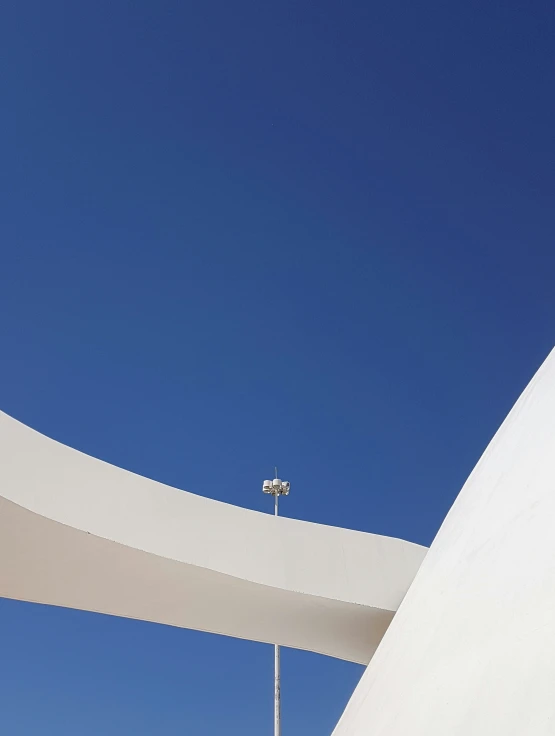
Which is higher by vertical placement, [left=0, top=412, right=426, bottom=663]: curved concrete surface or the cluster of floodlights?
the cluster of floodlights

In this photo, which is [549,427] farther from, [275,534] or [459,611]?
[275,534]

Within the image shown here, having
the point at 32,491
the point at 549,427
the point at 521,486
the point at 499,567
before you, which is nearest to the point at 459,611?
the point at 499,567

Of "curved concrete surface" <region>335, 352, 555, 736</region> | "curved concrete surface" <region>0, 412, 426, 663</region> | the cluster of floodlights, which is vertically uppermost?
the cluster of floodlights

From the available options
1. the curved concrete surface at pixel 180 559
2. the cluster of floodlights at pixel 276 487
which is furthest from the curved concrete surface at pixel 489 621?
the cluster of floodlights at pixel 276 487

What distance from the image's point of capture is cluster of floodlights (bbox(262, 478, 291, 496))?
15.4m

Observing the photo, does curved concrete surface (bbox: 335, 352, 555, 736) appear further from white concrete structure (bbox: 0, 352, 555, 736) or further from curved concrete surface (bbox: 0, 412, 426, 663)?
curved concrete surface (bbox: 0, 412, 426, 663)

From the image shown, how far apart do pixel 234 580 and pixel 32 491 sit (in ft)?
6.40

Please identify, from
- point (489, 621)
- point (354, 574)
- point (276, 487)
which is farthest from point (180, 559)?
point (276, 487)

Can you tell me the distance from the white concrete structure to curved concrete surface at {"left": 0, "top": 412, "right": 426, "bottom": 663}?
1 cm

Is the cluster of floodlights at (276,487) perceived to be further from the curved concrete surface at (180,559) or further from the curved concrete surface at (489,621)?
the curved concrete surface at (489,621)

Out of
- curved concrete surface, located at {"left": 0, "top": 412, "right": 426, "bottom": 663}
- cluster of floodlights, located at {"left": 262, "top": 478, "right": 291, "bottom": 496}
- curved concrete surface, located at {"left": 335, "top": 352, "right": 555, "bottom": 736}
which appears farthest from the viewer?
cluster of floodlights, located at {"left": 262, "top": 478, "right": 291, "bottom": 496}

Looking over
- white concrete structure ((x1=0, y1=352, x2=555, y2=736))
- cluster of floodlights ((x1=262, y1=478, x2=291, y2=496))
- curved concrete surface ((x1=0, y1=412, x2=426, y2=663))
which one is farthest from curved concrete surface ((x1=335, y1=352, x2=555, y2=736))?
cluster of floodlights ((x1=262, y1=478, x2=291, y2=496))

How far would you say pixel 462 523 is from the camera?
3.08 m

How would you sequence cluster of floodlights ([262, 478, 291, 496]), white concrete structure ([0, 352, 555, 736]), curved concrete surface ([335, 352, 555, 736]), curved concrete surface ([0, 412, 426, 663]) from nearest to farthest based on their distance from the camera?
curved concrete surface ([335, 352, 555, 736]), white concrete structure ([0, 352, 555, 736]), curved concrete surface ([0, 412, 426, 663]), cluster of floodlights ([262, 478, 291, 496])
